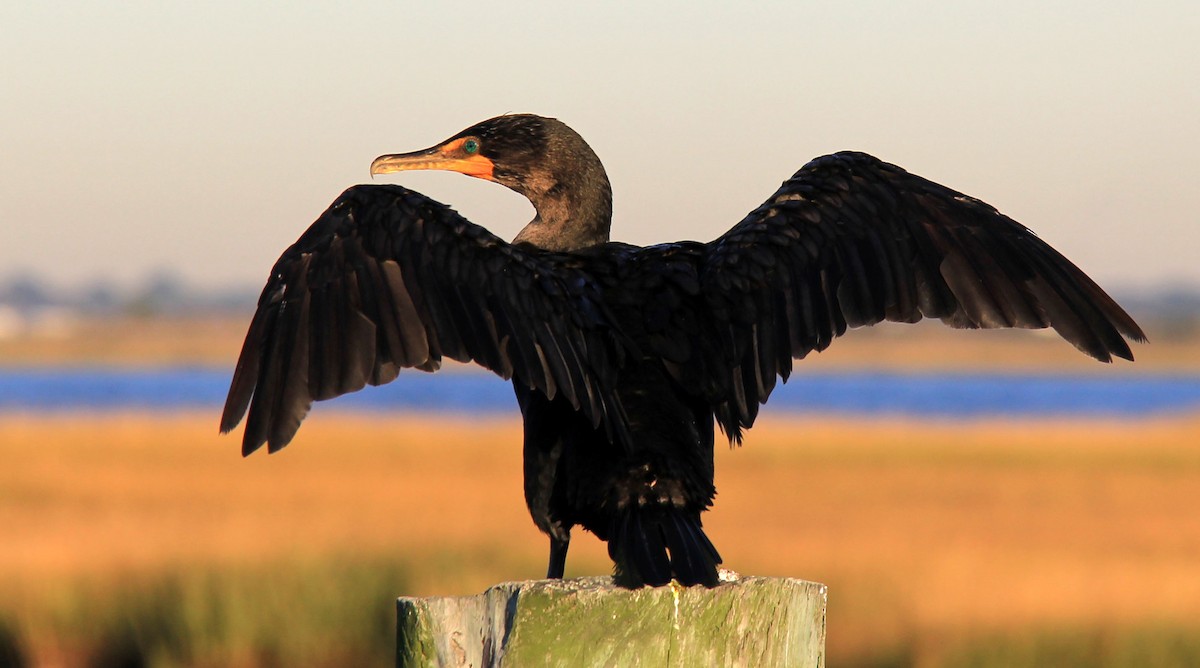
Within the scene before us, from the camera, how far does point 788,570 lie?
11.3 m

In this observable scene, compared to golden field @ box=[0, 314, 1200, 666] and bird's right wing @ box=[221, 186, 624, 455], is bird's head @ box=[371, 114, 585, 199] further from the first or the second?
golden field @ box=[0, 314, 1200, 666]

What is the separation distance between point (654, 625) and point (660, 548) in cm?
33

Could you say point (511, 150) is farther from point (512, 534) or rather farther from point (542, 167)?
point (512, 534)

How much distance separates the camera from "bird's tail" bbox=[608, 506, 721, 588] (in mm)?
3508

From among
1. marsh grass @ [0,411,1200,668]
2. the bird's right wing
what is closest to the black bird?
the bird's right wing

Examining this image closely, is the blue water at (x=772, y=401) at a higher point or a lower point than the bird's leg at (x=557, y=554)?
higher

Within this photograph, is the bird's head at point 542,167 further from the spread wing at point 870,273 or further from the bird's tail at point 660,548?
the bird's tail at point 660,548

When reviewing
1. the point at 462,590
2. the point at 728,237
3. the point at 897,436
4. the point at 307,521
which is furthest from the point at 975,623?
the point at 897,436

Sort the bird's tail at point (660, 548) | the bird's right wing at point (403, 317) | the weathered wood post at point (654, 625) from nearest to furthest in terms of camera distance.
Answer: the weathered wood post at point (654, 625)
the bird's tail at point (660, 548)
the bird's right wing at point (403, 317)

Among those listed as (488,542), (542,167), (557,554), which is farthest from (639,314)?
(488,542)

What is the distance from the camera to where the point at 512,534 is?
1318 centimetres

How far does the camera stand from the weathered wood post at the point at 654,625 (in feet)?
11.0

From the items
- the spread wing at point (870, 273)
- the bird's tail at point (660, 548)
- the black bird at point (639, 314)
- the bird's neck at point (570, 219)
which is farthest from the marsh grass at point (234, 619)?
the bird's tail at point (660, 548)

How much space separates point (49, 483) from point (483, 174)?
14.4 m
